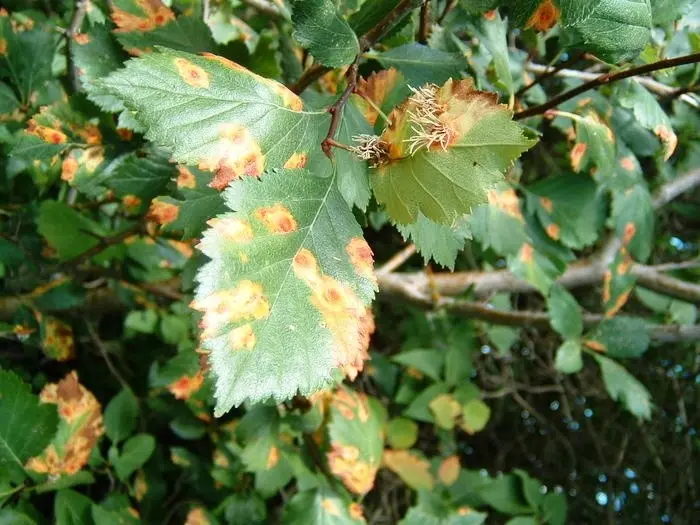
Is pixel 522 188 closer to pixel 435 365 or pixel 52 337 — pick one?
pixel 435 365

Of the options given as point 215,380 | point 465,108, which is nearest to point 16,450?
point 215,380

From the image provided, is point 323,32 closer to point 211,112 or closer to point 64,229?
point 211,112

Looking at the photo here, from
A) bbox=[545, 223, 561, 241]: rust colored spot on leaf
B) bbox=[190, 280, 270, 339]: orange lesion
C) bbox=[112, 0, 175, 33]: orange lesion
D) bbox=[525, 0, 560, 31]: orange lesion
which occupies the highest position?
bbox=[525, 0, 560, 31]: orange lesion

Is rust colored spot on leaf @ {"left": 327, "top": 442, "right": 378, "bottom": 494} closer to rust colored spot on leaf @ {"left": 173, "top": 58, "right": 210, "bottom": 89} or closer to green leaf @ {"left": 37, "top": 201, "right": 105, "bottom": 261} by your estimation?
green leaf @ {"left": 37, "top": 201, "right": 105, "bottom": 261}

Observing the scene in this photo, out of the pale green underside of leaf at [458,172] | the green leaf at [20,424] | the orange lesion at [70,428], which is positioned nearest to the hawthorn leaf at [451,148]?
the pale green underside of leaf at [458,172]

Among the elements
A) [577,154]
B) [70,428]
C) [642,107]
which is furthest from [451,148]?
[70,428]

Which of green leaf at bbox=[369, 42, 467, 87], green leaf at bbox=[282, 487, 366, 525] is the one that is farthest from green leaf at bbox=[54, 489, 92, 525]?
green leaf at bbox=[369, 42, 467, 87]

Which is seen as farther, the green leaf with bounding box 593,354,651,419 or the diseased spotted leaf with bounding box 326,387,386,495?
the green leaf with bounding box 593,354,651,419
